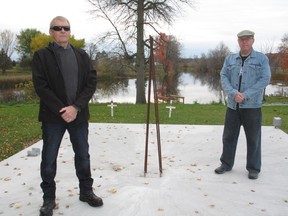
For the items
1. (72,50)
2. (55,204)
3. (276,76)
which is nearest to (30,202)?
(55,204)

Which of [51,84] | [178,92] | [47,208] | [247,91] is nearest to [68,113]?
[51,84]

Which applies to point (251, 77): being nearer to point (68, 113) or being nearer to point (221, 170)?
point (221, 170)

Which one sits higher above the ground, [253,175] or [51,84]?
[51,84]

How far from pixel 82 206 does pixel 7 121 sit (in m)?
6.78

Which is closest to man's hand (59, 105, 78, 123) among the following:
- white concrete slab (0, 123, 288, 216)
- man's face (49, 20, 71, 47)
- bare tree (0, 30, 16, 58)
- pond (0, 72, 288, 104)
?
man's face (49, 20, 71, 47)

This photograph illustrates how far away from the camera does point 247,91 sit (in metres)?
4.35

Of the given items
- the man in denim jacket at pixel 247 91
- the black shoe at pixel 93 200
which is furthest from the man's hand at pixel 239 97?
the black shoe at pixel 93 200

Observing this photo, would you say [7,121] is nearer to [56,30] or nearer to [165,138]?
[165,138]

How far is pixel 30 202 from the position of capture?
3729 mm

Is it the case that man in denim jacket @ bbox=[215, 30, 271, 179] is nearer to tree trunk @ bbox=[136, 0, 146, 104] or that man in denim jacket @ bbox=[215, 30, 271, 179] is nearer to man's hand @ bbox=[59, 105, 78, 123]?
man's hand @ bbox=[59, 105, 78, 123]

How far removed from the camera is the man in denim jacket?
4.32 meters

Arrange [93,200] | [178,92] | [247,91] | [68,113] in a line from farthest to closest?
[178,92]
[247,91]
[93,200]
[68,113]

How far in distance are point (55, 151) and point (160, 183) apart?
1538 mm

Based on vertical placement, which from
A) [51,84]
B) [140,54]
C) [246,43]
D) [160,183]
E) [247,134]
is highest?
[140,54]
